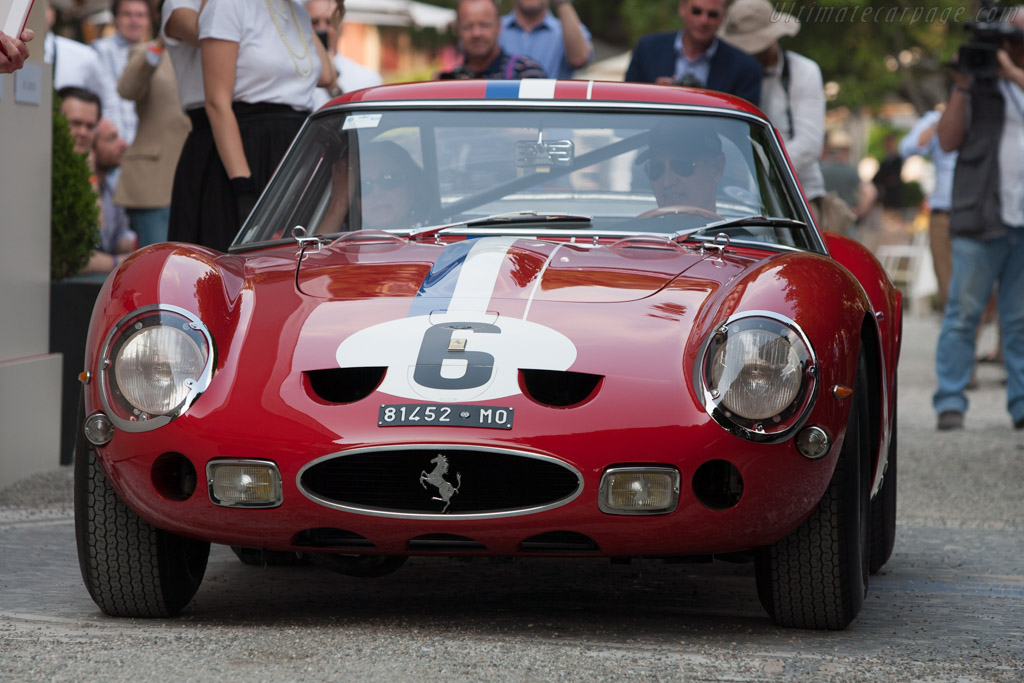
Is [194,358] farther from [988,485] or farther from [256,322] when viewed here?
[988,485]

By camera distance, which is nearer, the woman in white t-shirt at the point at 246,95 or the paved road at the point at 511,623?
the paved road at the point at 511,623

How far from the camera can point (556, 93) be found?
4750mm

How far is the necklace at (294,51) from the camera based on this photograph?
Result: 6.04 metres

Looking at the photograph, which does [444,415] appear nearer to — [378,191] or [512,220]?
[512,220]

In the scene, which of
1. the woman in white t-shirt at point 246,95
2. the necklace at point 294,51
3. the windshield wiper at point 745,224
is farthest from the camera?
the necklace at point 294,51

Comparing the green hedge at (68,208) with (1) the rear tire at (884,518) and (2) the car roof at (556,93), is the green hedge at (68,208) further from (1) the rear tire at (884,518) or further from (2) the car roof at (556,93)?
(1) the rear tire at (884,518)

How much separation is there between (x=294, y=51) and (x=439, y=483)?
3193 millimetres

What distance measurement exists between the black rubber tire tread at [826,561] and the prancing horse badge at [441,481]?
784 millimetres

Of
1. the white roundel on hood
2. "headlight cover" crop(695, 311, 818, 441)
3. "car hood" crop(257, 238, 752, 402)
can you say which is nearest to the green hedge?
"car hood" crop(257, 238, 752, 402)

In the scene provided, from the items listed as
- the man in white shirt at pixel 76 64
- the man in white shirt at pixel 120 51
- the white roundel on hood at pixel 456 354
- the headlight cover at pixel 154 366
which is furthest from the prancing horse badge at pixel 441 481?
the man in white shirt at pixel 120 51

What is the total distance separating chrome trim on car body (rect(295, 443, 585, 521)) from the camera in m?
3.27

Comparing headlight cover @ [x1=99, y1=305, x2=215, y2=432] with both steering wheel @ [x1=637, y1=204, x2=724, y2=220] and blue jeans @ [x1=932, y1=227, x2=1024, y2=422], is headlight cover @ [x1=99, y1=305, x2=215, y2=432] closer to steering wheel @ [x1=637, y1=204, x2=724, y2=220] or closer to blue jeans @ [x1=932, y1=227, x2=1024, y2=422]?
steering wheel @ [x1=637, y1=204, x2=724, y2=220]

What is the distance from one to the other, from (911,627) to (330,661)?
1534mm

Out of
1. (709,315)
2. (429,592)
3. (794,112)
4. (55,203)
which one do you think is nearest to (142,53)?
(55,203)
